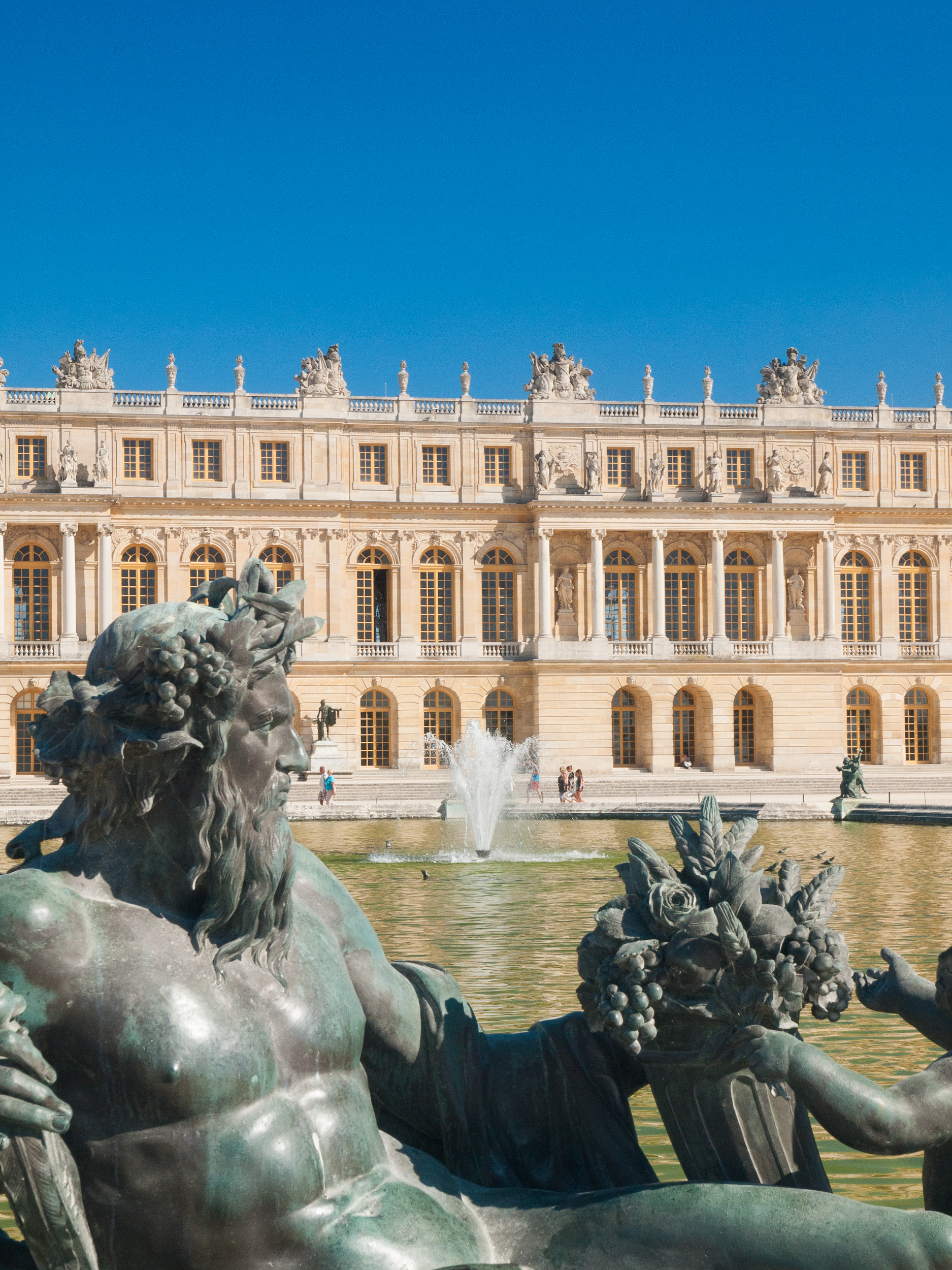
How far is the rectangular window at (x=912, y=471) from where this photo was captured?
45.1m

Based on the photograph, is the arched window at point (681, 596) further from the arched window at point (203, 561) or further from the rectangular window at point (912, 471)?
the arched window at point (203, 561)

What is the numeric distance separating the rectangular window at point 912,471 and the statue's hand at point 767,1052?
1809 inches

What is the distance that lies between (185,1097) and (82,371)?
4250cm

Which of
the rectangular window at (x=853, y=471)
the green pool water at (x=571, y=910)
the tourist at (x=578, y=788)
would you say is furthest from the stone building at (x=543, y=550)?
the green pool water at (x=571, y=910)

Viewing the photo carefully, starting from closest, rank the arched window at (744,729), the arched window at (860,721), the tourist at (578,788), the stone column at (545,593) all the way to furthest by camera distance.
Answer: the tourist at (578,788), the stone column at (545,593), the arched window at (744,729), the arched window at (860,721)

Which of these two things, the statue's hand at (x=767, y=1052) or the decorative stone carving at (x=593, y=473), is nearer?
the statue's hand at (x=767, y=1052)

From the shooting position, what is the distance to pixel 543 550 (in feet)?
140

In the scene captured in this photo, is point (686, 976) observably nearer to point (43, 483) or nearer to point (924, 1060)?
point (924, 1060)

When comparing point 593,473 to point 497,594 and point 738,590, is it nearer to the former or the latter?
point 497,594

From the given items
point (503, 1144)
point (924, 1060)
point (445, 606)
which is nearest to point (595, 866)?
point (924, 1060)

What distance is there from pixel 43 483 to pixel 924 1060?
38608 millimetres

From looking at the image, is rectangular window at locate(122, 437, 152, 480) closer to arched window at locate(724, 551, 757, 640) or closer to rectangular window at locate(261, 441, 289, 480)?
rectangular window at locate(261, 441, 289, 480)

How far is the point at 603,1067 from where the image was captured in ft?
7.16

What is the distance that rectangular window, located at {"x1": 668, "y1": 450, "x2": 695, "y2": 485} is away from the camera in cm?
4409
